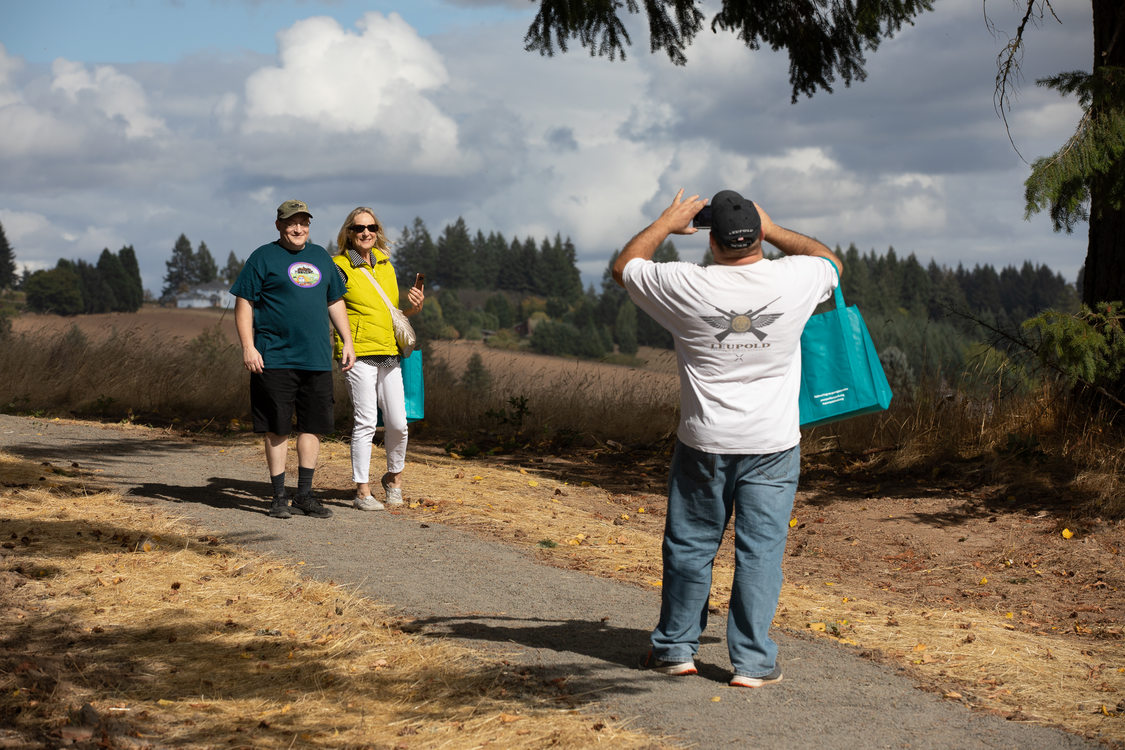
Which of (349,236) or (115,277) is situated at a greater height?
(115,277)

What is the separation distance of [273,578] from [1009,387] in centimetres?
759

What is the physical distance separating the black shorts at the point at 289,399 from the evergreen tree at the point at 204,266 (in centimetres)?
16159

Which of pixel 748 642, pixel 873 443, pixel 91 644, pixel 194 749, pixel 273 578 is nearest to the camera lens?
pixel 194 749

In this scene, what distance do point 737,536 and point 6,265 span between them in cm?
10807

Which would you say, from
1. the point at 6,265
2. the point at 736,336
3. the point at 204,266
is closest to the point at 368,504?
the point at 736,336

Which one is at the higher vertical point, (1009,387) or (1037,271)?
(1037,271)

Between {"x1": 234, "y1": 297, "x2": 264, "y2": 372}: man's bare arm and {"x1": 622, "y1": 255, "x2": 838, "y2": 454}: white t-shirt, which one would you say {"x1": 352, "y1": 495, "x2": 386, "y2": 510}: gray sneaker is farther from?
{"x1": 622, "y1": 255, "x2": 838, "y2": 454}: white t-shirt

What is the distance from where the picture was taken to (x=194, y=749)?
142 inches

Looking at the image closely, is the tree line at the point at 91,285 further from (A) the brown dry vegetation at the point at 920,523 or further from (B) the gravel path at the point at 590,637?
(B) the gravel path at the point at 590,637

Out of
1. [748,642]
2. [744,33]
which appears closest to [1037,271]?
[744,33]

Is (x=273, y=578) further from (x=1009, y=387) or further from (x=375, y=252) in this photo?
(x=1009, y=387)

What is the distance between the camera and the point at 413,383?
7.79 meters

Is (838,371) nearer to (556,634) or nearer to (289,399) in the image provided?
(556,634)

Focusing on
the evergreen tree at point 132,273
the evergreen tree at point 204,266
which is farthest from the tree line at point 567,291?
the evergreen tree at point 204,266
